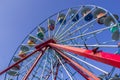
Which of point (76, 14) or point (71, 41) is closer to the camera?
point (71, 41)

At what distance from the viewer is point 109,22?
17500mm

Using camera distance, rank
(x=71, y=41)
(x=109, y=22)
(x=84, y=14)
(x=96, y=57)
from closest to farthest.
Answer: (x=96, y=57), (x=109, y=22), (x=71, y=41), (x=84, y=14)

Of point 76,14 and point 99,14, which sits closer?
point 99,14

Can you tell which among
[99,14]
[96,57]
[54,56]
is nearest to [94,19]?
[99,14]

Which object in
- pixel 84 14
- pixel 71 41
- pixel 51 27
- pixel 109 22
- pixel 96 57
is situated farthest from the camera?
pixel 51 27

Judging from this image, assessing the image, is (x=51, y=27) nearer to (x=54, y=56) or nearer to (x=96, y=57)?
(x=54, y=56)

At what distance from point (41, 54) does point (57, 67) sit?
5.25 feet

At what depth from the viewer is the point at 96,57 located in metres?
9.30

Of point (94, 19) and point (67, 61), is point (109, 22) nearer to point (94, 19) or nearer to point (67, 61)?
point (94, 19)

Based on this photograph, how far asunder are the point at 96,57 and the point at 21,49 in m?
14.0

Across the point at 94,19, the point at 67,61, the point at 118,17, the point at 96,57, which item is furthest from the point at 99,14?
the point at 96,57

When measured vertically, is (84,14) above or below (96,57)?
above

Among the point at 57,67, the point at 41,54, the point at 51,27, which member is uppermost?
the point at 51,27

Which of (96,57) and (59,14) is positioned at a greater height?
(59,14)
